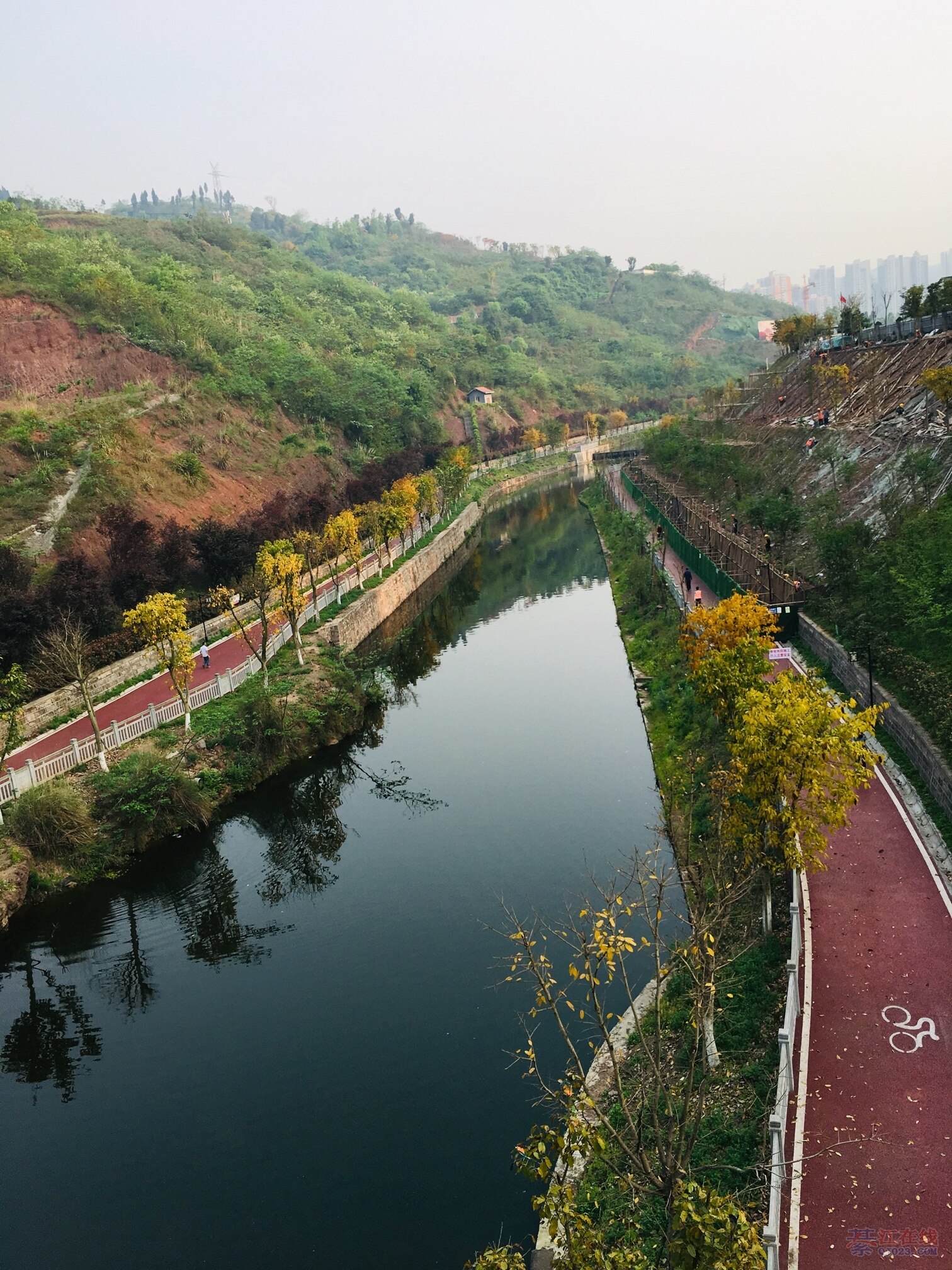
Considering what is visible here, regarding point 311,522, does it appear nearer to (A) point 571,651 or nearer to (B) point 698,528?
(A) point 571,651

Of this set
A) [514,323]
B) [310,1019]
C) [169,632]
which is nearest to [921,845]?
[310,1019]

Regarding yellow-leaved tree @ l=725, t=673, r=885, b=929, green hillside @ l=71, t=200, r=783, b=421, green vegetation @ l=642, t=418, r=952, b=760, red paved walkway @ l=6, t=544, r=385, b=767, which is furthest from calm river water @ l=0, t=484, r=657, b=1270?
green hillside @ l=71, t=200, r=783, b=421

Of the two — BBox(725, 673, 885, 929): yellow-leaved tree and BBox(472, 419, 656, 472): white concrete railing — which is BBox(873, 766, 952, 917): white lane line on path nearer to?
Answer: BBox(725, 673, 885, 929): yellow-leaved tree

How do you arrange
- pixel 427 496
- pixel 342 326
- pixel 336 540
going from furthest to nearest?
pixel 342 326
pixel 427 496
pixel 336 540

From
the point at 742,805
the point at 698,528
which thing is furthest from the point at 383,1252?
the point at 698,528

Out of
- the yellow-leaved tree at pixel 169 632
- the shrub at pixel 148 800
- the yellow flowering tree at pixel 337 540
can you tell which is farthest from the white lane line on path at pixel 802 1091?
the yellow flowering tree at pixel 337 540

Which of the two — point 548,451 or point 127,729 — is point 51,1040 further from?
point 548,451

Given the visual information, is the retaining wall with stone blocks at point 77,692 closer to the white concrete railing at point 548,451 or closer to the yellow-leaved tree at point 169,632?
the yellow-leaved tree at point 169,632
